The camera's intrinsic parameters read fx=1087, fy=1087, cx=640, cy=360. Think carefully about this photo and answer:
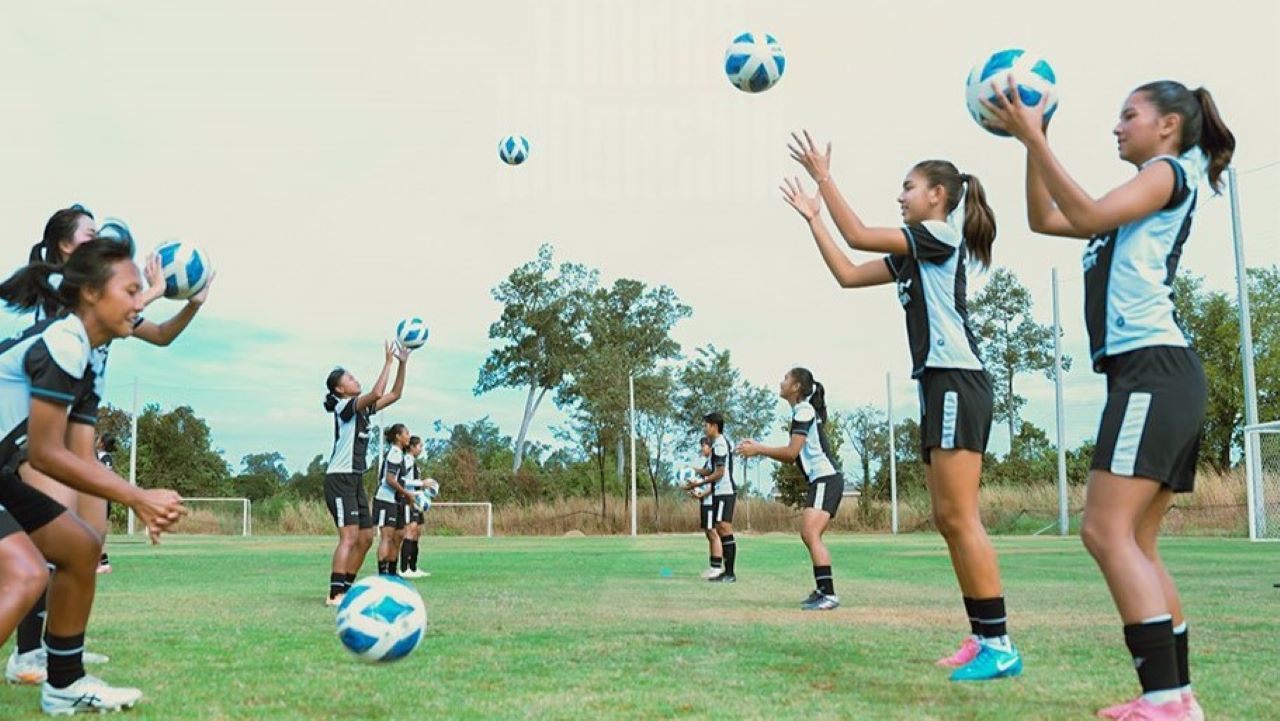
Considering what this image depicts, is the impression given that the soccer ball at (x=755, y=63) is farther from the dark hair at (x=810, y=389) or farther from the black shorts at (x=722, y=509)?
the black shorts at (x=722, y=509)

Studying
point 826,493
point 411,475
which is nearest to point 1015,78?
point 826,493

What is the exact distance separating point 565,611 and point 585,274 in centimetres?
5402

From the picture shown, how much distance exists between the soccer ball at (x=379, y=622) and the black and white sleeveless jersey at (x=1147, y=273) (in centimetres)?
304

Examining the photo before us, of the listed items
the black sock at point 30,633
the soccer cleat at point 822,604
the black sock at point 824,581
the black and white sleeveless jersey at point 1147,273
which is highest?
the black and white sleeveless jersey at point 1147,273

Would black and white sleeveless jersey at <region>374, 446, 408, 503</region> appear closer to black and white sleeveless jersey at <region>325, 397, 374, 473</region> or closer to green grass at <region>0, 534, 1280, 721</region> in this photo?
green grass at <region>0, 534, 1280, 721</region>

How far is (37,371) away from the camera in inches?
160

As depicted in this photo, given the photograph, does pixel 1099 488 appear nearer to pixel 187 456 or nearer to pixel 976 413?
pixel 976 413

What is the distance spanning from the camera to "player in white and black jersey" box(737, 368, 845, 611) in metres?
9.15

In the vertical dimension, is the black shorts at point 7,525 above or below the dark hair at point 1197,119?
below

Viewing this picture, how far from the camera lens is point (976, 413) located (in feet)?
17.4

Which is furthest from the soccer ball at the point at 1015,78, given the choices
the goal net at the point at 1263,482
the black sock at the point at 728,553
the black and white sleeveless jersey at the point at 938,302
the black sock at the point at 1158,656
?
the goal net at the point at 1263,482

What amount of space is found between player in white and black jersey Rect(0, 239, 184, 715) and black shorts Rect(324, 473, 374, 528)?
551cm

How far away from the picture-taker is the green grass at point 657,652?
4469mm

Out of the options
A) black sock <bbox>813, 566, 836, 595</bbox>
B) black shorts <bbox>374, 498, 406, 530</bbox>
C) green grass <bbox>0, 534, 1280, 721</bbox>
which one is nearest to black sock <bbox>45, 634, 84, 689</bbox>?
green grass <bbox>0, 534, 1280, 721</bbox>
